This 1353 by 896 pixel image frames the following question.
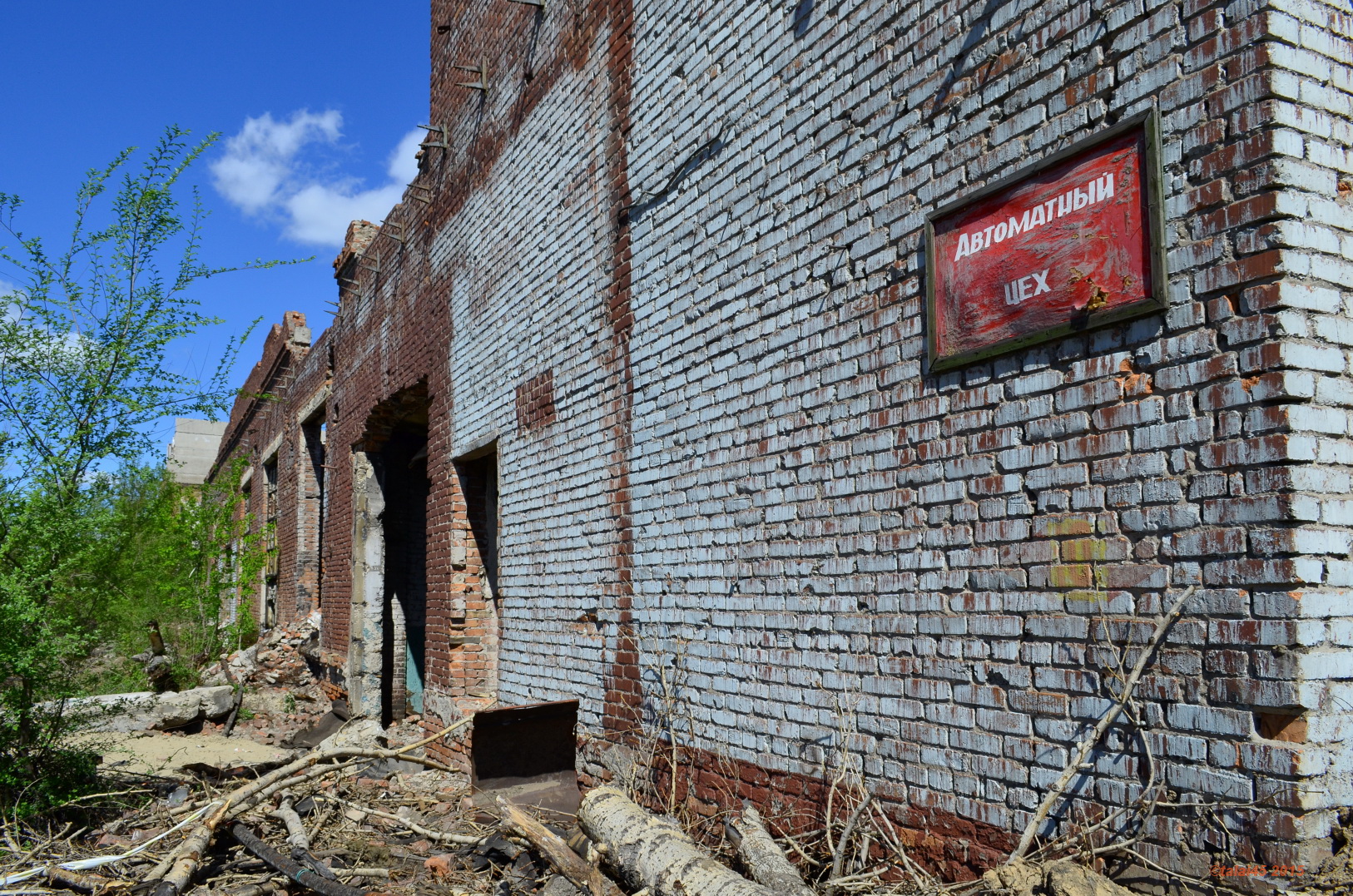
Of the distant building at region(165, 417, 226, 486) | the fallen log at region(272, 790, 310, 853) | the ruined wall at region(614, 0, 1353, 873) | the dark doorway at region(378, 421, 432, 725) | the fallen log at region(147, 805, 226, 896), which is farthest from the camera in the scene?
the distant building at region(165, 417, 226, 486)

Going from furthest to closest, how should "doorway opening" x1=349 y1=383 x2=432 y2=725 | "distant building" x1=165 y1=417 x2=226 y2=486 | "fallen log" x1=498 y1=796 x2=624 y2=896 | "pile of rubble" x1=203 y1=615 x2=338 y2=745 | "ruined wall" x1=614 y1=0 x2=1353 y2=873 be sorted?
"distant building" x1=165 y1=417 x2=226 y2=486, "pile of rubble" x1=203 y1=615 x2=338 y2=745, "doorway opening" x1=349 y1=383 x2=432 y2=725, "fallen log" x1=498 y1=796 x2=624 y2=896, "ruined wall" x1=614 y1=0 x2=1353 y2=873

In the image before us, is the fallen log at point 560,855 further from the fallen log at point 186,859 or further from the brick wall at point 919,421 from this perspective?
the fallen log at point 186,859

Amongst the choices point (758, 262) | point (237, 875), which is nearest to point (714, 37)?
point (758, 262)

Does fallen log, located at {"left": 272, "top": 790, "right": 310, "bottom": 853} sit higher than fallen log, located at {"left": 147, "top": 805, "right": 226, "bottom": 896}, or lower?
lower

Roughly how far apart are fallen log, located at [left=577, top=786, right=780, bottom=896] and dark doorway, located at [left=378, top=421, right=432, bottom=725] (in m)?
7.49

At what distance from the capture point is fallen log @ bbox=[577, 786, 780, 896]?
3691mm

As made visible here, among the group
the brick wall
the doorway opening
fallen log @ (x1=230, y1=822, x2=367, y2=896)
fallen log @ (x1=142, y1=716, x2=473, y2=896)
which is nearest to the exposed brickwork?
the brick wall

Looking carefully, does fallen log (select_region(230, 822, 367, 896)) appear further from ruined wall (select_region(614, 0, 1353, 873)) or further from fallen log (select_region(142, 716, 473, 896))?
ruined wall (select_region(614, 0, 1353, 873))

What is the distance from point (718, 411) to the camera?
5.01 meters

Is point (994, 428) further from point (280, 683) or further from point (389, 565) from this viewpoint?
point (280, 683)

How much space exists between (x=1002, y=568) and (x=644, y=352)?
2.89 m

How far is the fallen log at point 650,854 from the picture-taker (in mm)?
3691

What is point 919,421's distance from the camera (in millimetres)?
3781

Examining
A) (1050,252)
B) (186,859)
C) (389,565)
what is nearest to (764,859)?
(1050,252)
